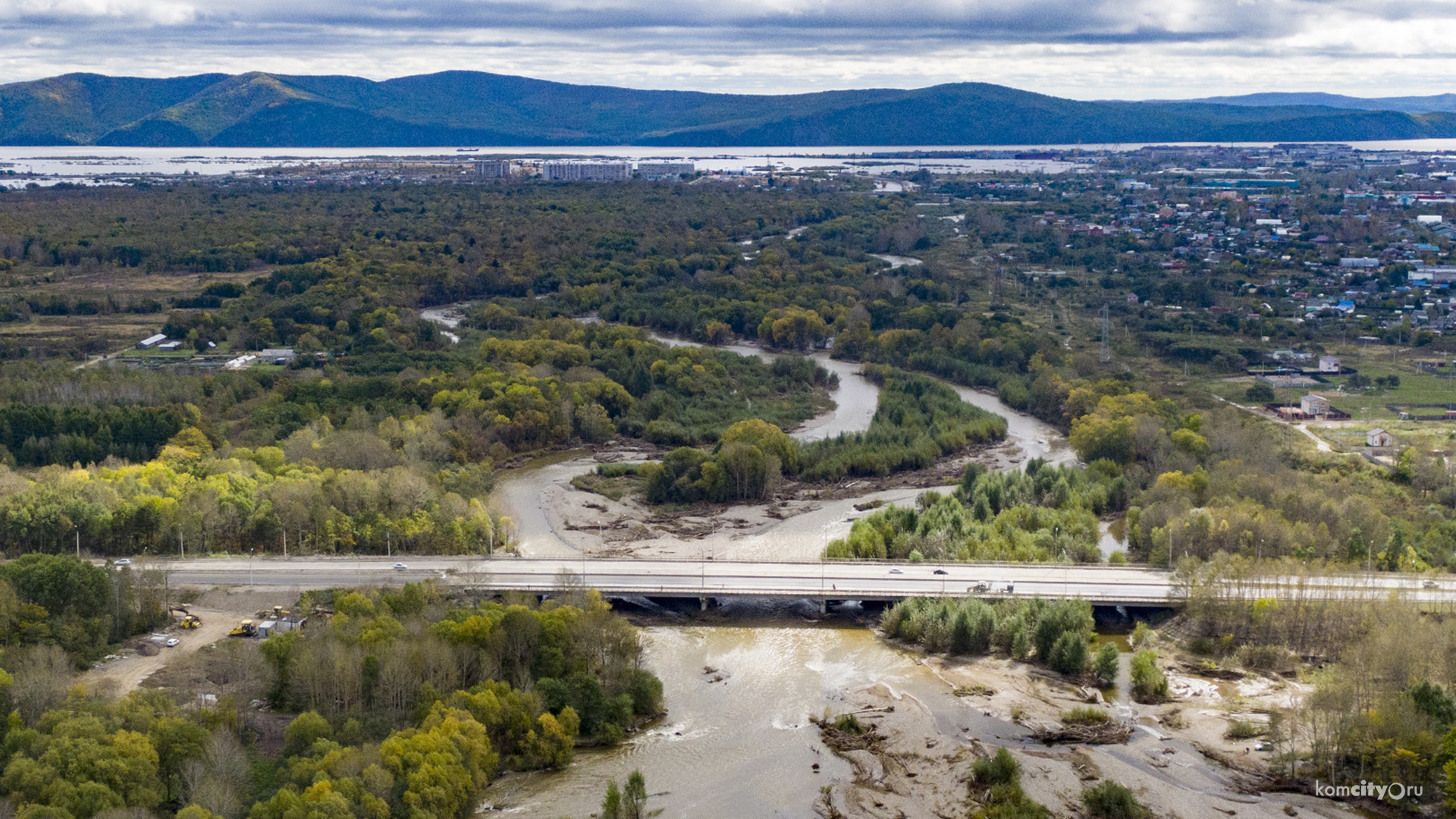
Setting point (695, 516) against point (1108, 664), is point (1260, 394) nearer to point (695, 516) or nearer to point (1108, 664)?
point (695, 516)

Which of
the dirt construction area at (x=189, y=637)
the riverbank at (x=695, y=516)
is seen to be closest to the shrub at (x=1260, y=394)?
the riverbank at (x=695, y=516)

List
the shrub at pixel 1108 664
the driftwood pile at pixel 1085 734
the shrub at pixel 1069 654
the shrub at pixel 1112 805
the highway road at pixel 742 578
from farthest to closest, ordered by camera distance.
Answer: the highway road at pixel 742 578
the shrub at pixel 1069 654
the shrub at pixel 1108 664
the driftwood pile at pixel 1085 734
the shrub at pixel 1112 805

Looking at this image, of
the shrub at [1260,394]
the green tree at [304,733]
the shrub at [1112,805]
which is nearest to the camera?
the shrub at [1112,805]

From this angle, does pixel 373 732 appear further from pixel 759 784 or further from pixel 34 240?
pixel 34 240

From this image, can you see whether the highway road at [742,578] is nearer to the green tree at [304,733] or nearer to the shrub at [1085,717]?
the shrub at [1085,717]

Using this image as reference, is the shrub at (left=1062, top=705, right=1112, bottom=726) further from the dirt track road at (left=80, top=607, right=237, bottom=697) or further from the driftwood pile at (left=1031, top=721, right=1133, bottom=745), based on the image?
the dirt track road at (left=80, top=607, right=237, bottom=697)

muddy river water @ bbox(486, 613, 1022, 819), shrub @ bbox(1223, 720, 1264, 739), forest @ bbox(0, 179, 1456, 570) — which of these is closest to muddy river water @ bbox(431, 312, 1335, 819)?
muddy river water @ bbox(486, 613, 1022, 819)
